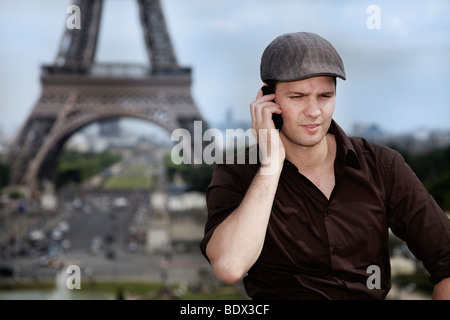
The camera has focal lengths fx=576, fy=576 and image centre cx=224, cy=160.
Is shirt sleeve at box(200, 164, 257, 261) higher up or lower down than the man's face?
A: lower down

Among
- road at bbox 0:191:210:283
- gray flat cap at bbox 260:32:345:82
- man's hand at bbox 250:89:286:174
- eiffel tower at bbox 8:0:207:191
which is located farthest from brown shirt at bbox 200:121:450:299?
eiffel tower at bbox 8:0:207:191

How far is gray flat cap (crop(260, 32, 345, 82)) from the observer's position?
1.57 m

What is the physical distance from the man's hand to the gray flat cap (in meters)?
0.09

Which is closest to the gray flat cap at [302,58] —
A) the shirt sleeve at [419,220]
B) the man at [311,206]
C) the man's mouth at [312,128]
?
the man at [311,206]

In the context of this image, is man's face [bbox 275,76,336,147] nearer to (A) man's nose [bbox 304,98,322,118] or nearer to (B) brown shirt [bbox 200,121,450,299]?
(A) man's nose [bbox 304,98,322,118]

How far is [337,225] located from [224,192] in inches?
13.6

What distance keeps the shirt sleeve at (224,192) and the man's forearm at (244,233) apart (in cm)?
8

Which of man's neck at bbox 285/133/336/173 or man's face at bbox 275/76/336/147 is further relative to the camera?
man's neck at bbox 285/133/336/173

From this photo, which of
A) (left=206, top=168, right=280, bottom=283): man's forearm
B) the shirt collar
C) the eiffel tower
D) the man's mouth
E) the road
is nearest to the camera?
Answer: (left=206, top=168, right=280, bottom=283): man's forearm

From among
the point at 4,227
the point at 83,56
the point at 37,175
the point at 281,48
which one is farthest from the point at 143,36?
the point at 281,48

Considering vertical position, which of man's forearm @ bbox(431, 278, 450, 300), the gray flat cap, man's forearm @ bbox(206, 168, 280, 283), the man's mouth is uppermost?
the gray flat cap

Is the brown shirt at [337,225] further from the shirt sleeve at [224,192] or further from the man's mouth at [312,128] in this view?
the man's mouth at [312,128]

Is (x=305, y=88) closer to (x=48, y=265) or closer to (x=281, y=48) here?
(x=281, y=48)

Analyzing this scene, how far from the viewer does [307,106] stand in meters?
1.65
